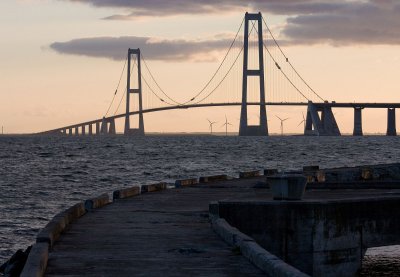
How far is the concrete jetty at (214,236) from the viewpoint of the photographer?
1439 cm

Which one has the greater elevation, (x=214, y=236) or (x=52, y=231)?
(x=52, y=231)

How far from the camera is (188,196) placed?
27719mm

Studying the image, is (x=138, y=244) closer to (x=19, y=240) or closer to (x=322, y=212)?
(x=322, y=212)

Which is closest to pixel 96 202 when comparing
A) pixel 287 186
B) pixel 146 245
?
pixel 287 186

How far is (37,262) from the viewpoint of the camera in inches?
541

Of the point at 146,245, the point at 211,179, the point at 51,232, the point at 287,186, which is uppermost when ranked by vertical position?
the point at 287,186

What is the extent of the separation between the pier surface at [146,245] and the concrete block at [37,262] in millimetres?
151

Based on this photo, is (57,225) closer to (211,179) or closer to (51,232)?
(51,232)

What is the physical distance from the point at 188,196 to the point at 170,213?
5432 millimetres

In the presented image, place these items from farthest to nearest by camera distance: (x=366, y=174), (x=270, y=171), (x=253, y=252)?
(x=270, y=171) < (x=366, y=174) < (x=253, y=252)

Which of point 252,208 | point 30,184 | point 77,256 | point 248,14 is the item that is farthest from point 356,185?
point 248,14

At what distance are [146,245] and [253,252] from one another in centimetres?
267

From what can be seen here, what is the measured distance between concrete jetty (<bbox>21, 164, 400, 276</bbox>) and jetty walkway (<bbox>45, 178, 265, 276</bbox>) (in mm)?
15

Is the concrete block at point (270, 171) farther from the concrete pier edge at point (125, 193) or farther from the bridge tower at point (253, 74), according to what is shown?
the bridge tower at point (253, 74)
